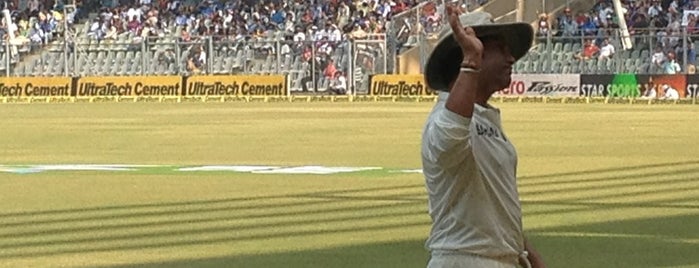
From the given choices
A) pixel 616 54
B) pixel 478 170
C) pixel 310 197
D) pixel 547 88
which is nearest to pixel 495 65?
pixel 478 170

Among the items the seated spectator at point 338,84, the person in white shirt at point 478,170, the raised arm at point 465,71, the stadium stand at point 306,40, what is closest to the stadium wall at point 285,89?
the seated spectator at point 338,84

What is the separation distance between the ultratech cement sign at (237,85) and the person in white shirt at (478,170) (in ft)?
143

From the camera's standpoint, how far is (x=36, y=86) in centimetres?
5159

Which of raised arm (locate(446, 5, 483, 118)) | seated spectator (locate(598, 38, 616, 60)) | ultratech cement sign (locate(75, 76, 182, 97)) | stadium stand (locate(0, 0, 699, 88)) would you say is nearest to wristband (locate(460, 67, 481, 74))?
raised arm (locate(446, 5, 483, 118))

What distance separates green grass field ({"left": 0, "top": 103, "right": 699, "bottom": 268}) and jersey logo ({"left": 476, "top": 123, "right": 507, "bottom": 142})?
6469mm

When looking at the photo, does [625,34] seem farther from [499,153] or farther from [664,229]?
[499,153]

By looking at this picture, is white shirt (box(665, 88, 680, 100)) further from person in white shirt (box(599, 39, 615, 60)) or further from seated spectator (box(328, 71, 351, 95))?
seated spectator (box(328, 71, 351, 95))

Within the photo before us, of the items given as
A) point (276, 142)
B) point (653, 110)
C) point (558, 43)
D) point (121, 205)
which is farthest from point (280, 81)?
point (121, 205)

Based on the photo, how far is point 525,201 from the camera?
16562mm

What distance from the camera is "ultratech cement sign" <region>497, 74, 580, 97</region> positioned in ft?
145

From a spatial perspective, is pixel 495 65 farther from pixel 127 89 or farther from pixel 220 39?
pixel 127 89

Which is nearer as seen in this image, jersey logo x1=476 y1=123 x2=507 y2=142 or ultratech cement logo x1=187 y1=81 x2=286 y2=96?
jersey logo x1=476 y1=123 x2=507 y2=142

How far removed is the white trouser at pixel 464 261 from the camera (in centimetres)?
515

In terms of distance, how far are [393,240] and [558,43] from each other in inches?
1267
